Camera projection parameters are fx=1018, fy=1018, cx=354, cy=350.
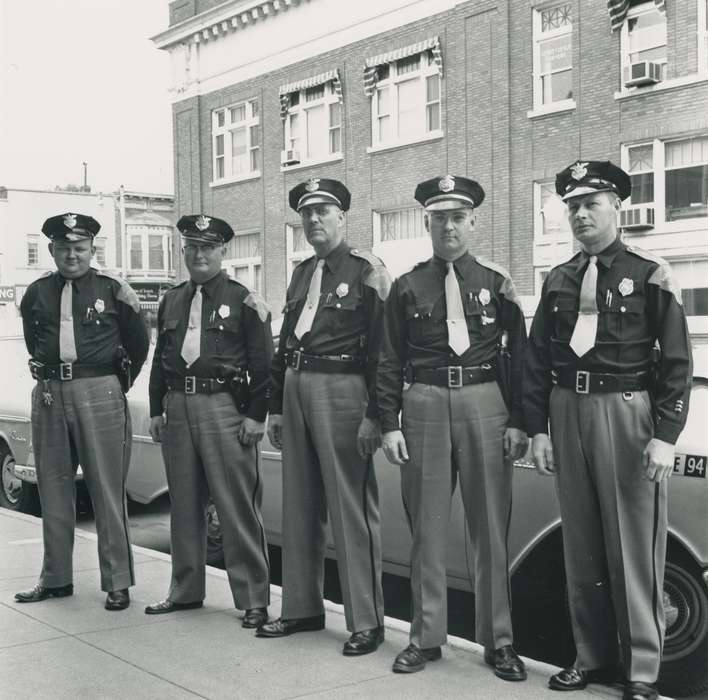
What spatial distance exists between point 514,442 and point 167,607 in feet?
6.98

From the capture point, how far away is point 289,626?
4754 mm

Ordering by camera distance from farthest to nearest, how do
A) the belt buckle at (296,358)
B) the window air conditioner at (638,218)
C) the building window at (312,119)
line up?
1. the building window at (312,119)
2. the window air conditioner at (638,218)
3. the belt buckle at (296,358)

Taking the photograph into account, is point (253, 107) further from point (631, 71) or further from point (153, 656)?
point (153, 656)

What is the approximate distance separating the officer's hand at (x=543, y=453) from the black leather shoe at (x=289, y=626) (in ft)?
4.79

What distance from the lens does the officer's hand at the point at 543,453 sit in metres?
4.01

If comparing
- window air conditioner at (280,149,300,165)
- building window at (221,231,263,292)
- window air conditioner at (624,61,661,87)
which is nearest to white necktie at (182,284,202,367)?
window air conditioner at (624,61,661,87)

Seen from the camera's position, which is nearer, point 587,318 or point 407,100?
point 587,318

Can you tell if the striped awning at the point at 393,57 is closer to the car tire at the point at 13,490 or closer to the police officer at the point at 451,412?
the car tire at the point at 13,490

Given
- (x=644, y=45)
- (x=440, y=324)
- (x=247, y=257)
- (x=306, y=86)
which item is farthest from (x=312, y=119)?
(x=440, y=324)

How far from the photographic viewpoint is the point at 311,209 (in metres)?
4.73

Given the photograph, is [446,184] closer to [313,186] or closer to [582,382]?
[313,186]

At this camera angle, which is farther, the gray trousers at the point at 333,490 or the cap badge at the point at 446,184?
the gray trousers at the point at 333,490

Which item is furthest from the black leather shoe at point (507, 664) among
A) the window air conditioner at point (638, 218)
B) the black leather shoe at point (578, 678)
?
the window air conditioner at point (638, 218)

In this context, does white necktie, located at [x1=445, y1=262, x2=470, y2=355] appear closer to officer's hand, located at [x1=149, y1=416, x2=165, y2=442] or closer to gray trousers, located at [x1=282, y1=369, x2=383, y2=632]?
gray trousers, located at [x1=282, y1=369, x2=383, y2=632]
